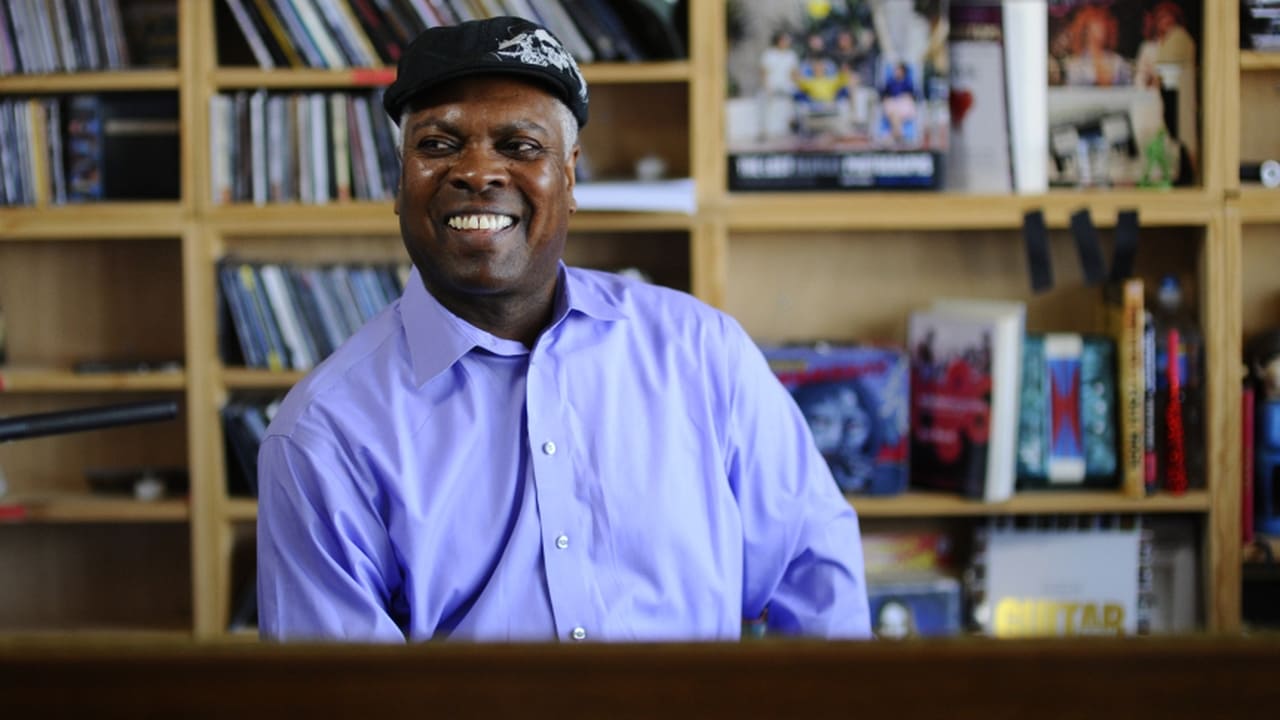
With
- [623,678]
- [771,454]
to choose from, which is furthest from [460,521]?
[623,678]

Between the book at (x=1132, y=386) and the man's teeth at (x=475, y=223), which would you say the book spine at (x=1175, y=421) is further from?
the man's teeth at (x=475, y=223)

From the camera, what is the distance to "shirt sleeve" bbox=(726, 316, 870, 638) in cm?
143

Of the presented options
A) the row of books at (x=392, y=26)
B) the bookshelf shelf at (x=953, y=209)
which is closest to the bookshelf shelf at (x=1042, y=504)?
the bookshelf shelf at (x=953, y=209)

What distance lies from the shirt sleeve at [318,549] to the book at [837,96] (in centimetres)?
124

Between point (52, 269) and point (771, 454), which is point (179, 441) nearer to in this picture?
point (52, 269)

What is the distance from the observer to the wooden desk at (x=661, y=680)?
393mm

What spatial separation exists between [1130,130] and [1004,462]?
73cm

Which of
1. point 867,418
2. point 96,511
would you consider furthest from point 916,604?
point 96,511

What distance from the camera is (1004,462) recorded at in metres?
2.26

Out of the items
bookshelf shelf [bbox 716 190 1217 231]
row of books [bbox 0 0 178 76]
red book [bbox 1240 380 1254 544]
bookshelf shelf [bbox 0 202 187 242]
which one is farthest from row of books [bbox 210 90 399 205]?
red book [bbox 1240 380 1254 544]

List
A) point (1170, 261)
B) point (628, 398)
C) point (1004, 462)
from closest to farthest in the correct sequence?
point (628, 398), point (1004, 462), point (1170, 261)

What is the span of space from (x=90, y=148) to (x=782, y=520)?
170 cm

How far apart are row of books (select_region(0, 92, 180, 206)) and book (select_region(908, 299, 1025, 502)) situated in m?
1.59

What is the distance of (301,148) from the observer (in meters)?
2.28
